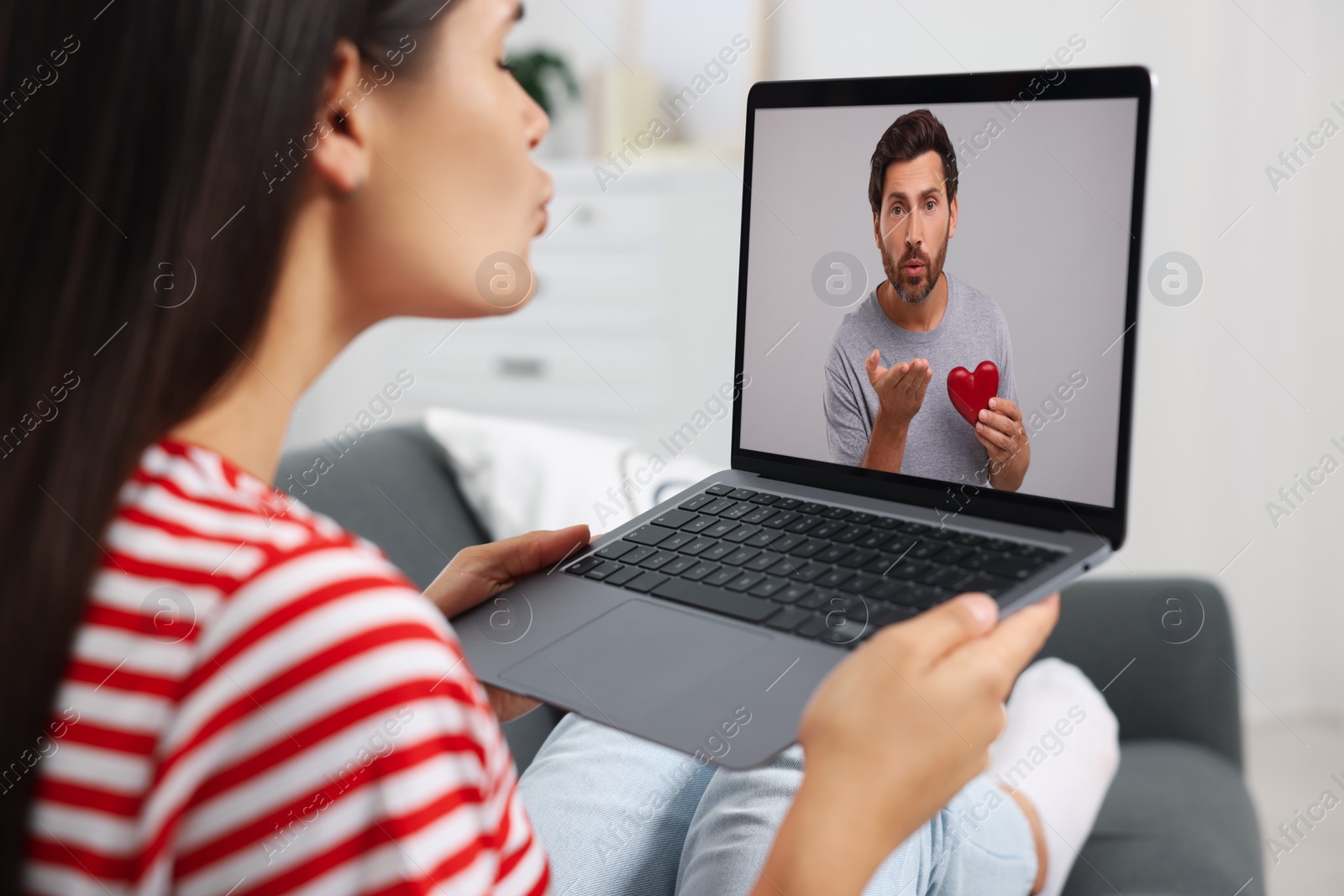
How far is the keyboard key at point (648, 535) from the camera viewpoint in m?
0.83

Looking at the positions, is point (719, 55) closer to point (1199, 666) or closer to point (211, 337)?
point (1199, 666)

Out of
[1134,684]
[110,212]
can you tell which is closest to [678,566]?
[110,212]

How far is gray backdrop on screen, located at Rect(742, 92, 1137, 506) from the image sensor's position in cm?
71

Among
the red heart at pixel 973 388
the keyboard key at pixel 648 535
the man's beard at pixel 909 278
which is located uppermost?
the man's beard at pixel 909 278

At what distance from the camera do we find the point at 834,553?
0.75 metres

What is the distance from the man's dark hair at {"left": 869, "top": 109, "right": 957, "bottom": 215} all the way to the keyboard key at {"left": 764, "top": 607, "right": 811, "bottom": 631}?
0.31m

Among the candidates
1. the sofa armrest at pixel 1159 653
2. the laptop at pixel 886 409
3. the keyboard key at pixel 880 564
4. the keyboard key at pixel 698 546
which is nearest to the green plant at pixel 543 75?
the sofa armrest at pixel 1159 653

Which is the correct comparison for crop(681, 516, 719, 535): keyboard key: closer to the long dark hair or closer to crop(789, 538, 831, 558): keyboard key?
crop(789, 538, 831, 558): keyboard key

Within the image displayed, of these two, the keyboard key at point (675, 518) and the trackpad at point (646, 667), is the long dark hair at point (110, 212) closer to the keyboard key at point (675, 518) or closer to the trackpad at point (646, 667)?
the trackpad at point (646, 667)

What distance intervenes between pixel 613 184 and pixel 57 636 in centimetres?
229

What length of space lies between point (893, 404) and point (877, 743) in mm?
329

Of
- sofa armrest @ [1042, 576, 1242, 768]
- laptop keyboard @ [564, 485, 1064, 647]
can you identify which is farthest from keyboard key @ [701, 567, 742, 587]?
sofa armrest @ [1042, 576, 1242, 768]

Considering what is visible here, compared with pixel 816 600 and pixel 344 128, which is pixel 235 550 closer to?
pixel 344 128

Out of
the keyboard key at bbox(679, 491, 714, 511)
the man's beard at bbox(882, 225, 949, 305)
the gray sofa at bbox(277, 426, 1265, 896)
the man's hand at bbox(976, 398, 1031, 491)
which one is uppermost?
the man's beard at bbox(882, 225, 949, 305)
